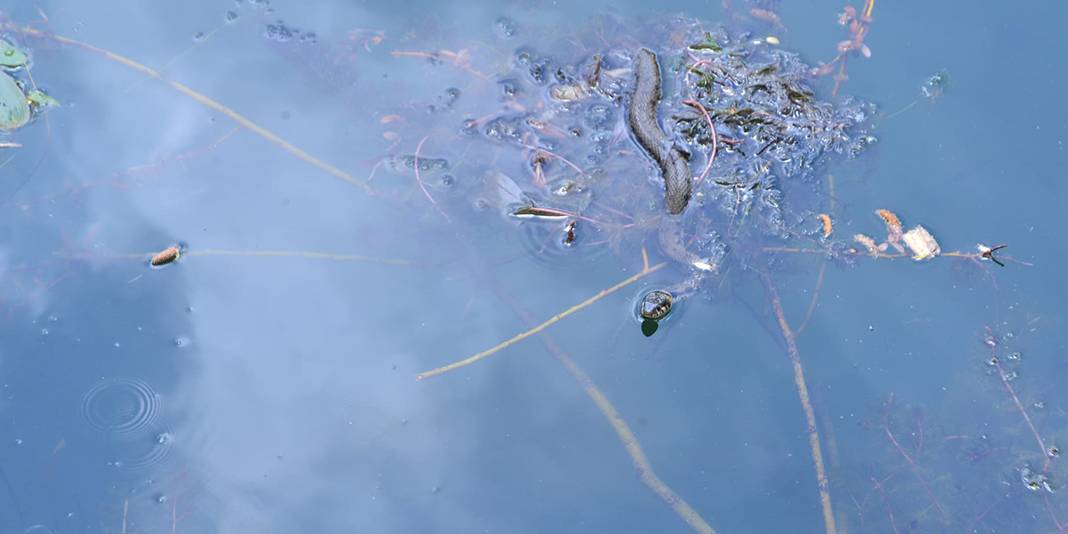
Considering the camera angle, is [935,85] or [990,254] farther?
[935,85]

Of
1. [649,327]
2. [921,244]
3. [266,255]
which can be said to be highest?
[921,244]

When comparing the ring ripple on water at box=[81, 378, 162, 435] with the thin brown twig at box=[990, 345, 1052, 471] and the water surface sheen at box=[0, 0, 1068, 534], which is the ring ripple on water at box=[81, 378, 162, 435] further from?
the thin brown twig at box=[990, 345, 1052, 471]

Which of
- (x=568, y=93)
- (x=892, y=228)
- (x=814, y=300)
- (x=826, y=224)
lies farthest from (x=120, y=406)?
(x=892, y=228)

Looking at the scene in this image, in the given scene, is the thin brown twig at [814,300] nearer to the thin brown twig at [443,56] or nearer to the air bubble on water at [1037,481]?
the air bubble on water at [1037,481]

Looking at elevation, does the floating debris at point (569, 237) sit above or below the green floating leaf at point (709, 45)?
below

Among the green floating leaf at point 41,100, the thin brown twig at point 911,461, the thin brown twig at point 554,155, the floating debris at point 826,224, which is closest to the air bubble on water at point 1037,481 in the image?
the thin brown twig at point 911,461

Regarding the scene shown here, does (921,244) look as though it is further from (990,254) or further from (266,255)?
(266,255)
